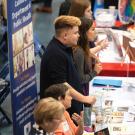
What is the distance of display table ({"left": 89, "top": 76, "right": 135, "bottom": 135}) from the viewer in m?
3.24

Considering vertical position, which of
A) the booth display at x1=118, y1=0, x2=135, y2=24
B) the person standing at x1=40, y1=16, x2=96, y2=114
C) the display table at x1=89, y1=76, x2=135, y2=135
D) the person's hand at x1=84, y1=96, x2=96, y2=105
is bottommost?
the display table at x1=89, y1=76, x2=135, y2=135

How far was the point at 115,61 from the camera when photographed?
14.9 feet

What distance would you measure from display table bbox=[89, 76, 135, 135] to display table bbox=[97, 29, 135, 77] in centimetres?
14

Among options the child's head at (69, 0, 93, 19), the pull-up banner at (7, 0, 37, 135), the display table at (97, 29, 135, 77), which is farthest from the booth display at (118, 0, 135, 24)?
the pull-up banner at (7, 0, 37, 135)

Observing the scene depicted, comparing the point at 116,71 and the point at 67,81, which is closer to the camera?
the point at 67,81

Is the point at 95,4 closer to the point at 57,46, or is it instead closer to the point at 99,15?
the point at 99,15

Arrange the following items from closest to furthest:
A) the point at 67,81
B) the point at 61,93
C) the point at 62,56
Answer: the point at 61,93, the point at 62,56, the point at 67,81

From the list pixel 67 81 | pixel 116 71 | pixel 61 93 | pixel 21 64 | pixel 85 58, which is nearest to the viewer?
pixel 61 93

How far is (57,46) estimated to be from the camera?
326cm

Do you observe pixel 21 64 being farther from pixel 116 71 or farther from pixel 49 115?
pixel 116 71

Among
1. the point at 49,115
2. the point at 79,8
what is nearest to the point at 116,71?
the point at 79,8

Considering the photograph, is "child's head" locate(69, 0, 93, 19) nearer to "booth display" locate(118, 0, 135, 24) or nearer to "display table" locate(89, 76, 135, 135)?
"display table" locate(89, 76, 135, 135)

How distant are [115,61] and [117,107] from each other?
109cm

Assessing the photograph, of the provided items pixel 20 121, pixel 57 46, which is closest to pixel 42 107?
pixel 57 46
